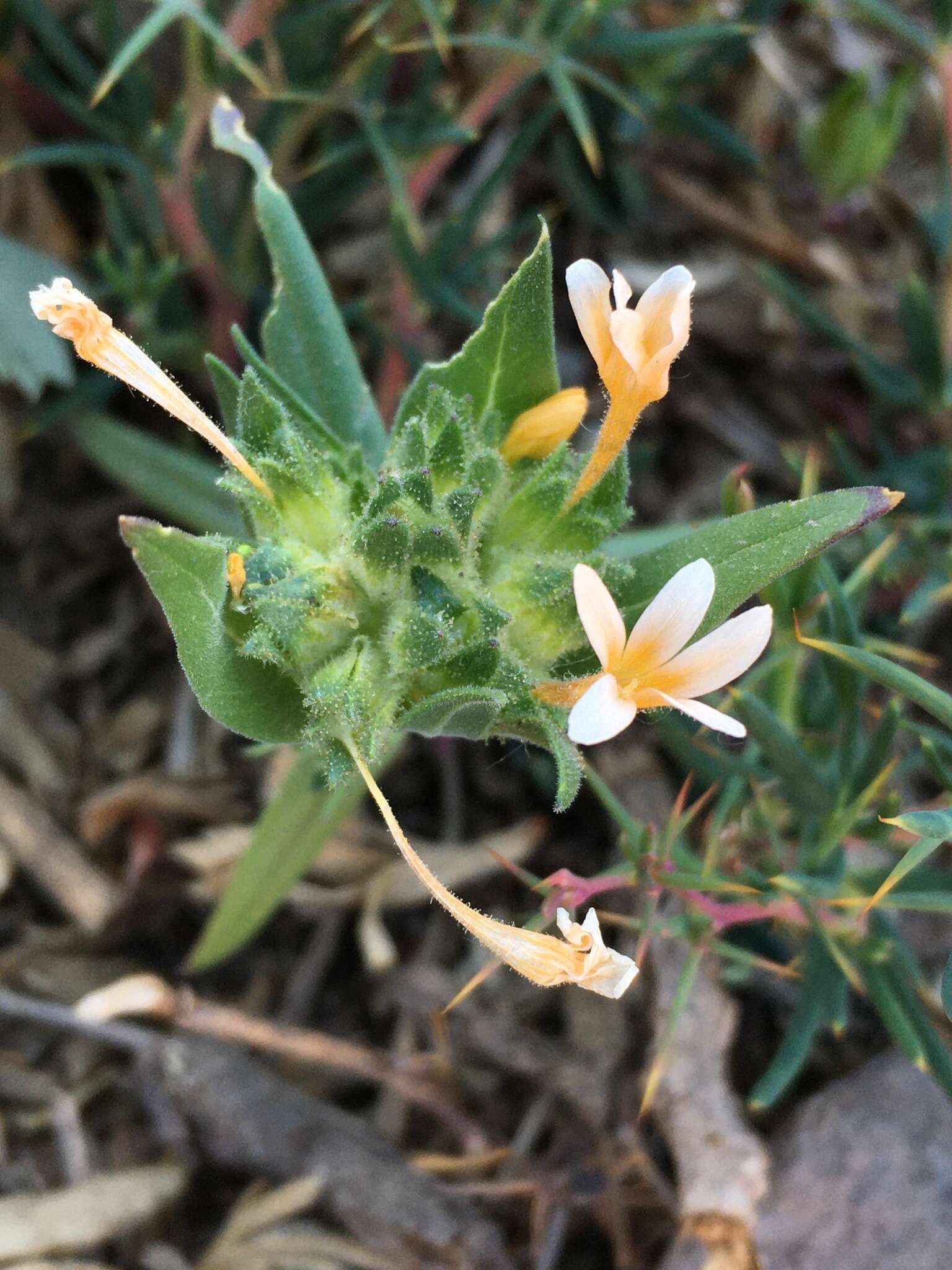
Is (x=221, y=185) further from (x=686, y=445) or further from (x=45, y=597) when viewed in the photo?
(x=686, y=445)

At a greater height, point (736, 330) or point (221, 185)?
point (221, 185)

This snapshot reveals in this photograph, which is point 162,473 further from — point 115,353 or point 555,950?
point 555,950

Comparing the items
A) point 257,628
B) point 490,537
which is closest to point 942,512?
point 490,537

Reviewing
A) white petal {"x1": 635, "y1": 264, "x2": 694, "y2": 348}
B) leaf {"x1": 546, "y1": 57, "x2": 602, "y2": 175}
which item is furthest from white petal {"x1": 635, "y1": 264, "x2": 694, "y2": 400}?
leaf {"x1": 546, "y1": 57, "x2": 602, "y2": 175}

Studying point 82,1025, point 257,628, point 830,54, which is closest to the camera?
point 257,628

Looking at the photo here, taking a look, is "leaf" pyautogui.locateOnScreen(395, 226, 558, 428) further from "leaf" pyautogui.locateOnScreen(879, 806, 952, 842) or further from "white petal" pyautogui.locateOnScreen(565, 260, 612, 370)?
"leaf" pyautogui.locateOnScreen(879, 806, 952, 842)

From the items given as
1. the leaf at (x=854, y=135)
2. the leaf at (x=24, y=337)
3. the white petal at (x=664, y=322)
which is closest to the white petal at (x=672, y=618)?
the white petal at (x=664, y=322)
